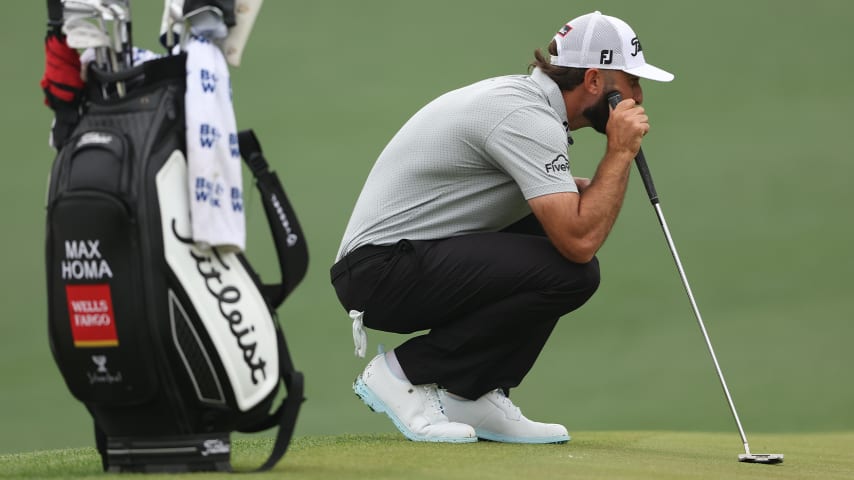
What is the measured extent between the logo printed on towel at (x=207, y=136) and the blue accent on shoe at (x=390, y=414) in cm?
102

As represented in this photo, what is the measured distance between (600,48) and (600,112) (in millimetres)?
140

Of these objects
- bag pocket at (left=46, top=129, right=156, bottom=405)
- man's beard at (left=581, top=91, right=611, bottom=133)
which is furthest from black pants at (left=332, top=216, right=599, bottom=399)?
bag pocket at (left=46, top=129, right=156, bottom=405)

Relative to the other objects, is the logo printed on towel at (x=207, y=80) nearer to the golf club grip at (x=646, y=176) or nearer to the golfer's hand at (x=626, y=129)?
the golfer's hand at (x=626, y=129)

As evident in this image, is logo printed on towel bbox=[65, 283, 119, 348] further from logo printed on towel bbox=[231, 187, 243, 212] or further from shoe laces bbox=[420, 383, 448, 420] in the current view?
shoe laces bbox=[420, 383, 448, 420]

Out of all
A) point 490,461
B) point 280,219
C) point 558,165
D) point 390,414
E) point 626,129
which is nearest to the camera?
point 280,219

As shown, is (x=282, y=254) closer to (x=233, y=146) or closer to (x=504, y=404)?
(x=233, y=146)

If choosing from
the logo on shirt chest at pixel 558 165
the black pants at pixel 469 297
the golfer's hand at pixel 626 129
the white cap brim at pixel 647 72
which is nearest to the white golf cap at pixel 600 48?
the white cap brim at pixel 647 72

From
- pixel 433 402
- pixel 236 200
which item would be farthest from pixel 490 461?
pixel 236 200

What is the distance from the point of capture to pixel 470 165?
8.63 ft

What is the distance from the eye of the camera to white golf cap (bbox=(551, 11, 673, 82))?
2.71 meters

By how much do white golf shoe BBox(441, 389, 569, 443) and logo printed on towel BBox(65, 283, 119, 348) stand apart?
104cm

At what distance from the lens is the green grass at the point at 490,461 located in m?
2.05

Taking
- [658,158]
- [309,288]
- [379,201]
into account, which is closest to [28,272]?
[309,288]

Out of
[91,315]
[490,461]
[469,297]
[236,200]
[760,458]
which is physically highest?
[236,200]
